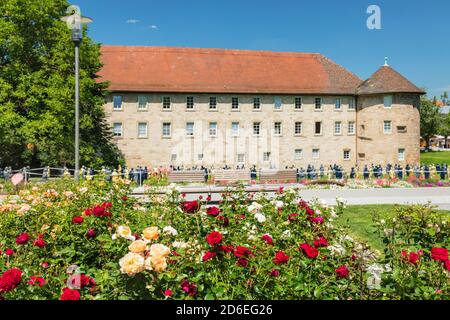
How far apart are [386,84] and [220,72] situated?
53.9 ft

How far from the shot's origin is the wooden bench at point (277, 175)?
24141mm

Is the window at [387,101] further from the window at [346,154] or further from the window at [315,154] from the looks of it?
the window at [315,154]

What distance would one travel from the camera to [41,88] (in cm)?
2623

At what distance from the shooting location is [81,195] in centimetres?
815

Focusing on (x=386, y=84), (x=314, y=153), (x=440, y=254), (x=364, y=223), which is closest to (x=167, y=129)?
(x=314, y=153)

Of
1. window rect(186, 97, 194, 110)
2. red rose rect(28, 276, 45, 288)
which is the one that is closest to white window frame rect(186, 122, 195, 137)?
window rect(186, 97, 194, 110)

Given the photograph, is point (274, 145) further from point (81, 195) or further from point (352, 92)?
point (81, 195)

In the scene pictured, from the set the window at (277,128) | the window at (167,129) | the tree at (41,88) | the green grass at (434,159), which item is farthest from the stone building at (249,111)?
the green grass at (434,159)

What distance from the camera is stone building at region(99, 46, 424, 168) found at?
38281 millimetres

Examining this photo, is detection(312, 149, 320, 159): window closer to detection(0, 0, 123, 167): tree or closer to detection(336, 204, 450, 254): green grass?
detection(0, 0, 123, 167): tree

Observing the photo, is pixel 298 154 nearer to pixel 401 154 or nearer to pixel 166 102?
pixel 401 154
